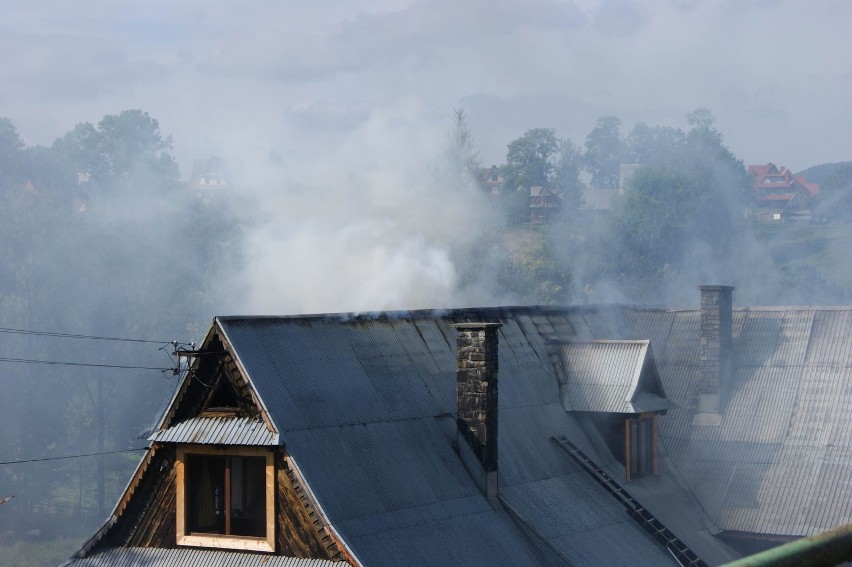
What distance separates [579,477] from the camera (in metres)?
22.9

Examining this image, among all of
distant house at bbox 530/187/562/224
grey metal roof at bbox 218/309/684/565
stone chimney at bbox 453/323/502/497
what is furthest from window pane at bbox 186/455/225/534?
distant house at bbox 530/187/562/224

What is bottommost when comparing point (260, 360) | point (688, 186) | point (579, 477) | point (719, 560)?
point (719, 560)

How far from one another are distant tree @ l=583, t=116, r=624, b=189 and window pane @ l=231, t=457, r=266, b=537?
102687 millimetres

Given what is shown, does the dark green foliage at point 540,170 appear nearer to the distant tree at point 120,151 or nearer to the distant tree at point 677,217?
the distant tree at point 677,217

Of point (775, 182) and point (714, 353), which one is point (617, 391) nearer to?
point (714, 353)

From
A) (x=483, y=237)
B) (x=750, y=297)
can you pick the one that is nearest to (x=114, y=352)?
(x=483, y=237)

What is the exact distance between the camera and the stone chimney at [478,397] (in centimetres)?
2002

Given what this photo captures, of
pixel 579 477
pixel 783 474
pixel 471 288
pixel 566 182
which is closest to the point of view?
pixel 579 477

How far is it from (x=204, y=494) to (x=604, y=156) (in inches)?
4093

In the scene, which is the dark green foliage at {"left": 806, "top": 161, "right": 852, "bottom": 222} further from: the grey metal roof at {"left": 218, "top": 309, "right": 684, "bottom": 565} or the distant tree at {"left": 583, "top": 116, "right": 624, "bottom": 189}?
the grey metal roof at {"left": 218, "top": 309, "right": 684, "bottom": 565}

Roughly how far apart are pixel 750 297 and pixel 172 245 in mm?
36817

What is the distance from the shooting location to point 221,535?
17234mm

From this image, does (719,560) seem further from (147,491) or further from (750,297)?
(750,297)

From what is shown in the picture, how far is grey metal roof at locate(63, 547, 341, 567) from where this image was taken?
16500 millimetres
